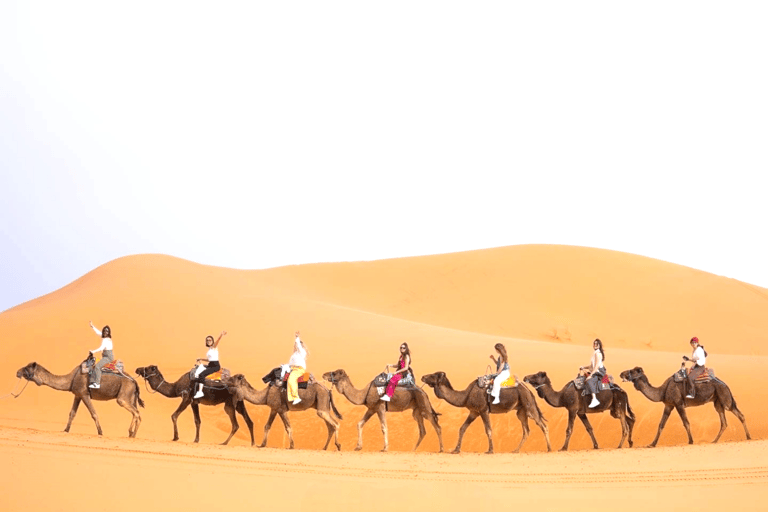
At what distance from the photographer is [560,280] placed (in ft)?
160

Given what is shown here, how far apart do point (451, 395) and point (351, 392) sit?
7.12 ft

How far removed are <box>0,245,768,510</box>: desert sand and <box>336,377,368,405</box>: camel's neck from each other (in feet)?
3.84

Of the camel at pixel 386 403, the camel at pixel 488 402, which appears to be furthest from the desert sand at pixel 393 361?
the camel at pixel 488 402

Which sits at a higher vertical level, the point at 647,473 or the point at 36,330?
the point at 36,330

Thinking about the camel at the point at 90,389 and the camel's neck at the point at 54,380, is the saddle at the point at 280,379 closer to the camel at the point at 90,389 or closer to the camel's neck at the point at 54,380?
the camel at the point at 90,389

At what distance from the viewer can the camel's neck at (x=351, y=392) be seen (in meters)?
18.1

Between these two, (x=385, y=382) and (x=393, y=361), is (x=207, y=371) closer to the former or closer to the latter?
(x=385, y=382)

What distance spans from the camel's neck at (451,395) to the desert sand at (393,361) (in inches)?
50.6

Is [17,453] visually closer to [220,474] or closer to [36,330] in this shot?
[220,474]

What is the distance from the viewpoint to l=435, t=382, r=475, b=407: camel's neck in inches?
712

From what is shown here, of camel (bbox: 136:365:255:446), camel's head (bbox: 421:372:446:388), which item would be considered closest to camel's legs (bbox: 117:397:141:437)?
camel (bbox: 136:365:255:446)

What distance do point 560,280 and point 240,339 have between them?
86.9 feet

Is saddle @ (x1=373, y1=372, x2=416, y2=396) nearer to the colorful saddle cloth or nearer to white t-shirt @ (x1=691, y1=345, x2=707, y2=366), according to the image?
the colorful saddle cloth

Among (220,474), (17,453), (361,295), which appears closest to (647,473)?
(220,474)
